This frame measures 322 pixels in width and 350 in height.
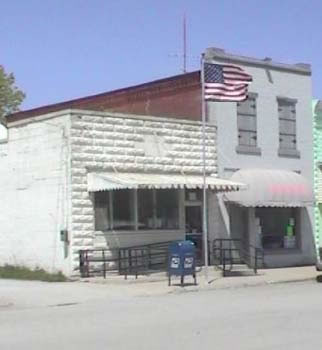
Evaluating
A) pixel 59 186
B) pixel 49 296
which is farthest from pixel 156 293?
pixel 59 186

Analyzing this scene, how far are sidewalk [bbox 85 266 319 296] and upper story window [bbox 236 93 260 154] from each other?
4799 mm

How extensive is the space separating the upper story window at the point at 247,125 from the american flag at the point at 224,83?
4.16 metres

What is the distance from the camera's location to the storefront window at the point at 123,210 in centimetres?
2483

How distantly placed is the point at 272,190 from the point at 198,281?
21.7 ft

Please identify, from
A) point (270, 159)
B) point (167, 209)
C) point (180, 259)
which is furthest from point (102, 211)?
point (270, 159)

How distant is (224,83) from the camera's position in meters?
23.8

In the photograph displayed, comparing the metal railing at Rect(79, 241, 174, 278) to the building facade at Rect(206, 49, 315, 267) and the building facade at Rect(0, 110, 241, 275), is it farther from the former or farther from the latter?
the building facade at Rect(206, 49, 315, 267)

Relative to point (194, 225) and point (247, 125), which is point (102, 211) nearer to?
point (194, 225)

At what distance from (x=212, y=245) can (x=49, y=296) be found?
30.3 feet

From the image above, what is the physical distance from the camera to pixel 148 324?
13.1 meters

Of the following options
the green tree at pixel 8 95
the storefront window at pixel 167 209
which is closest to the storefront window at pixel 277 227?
the storefront window at pixel 167 209

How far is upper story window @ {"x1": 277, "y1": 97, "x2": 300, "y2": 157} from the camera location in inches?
1177

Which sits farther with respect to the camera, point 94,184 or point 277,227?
point 277,227

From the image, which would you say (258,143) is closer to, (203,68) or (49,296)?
(203,68)
